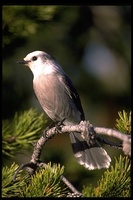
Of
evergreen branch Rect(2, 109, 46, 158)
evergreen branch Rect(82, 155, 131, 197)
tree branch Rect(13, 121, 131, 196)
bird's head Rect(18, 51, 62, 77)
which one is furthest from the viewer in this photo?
bird's head Rect(18, 51, 62, 77)

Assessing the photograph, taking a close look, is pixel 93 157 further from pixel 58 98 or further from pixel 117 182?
pixel 117 182

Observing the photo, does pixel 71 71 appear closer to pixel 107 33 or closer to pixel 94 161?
pixel 107 33

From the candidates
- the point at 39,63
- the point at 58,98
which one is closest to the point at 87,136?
the point at 58,98

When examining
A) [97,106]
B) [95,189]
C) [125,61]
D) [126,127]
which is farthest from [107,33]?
[95,189]

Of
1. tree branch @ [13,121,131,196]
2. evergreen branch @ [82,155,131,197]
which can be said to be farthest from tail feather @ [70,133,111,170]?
evergreen branch @ [82,155,131,197]

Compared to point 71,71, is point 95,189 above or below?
below

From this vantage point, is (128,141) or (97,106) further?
(97,106)

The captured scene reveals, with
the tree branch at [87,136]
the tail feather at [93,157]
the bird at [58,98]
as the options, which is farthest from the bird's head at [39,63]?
the tree branch at [87,136]

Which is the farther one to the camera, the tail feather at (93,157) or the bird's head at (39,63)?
the bird's head at (39,63)

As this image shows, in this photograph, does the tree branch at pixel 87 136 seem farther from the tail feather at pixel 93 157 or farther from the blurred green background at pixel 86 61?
the blurred green background at pixel 86 61

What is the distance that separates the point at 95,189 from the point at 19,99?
1.80 meters

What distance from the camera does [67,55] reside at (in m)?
4.48

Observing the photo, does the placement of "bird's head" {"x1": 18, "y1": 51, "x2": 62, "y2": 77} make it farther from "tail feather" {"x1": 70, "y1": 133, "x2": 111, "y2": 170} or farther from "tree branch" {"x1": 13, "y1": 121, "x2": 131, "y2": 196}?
"tree branch" {"x1": 13, "y1": 121, "x2": 131, "y2": 196}

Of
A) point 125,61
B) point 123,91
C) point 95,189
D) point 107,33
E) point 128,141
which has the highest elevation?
point 107,33
